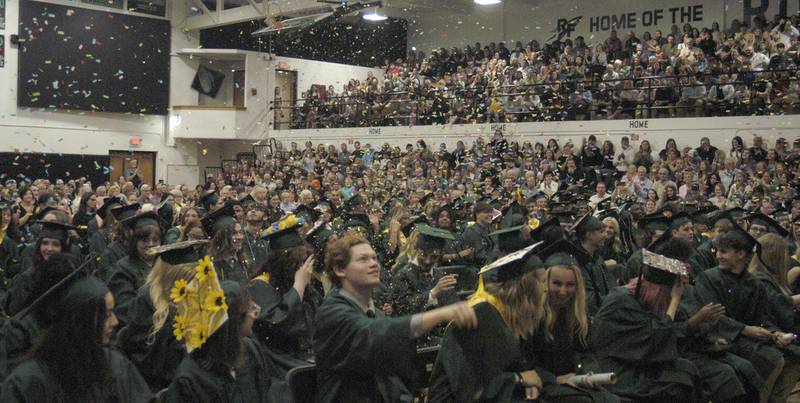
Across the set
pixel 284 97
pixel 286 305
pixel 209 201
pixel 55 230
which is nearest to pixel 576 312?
pixel 286 305

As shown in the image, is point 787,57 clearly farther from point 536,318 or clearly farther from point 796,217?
point 536,318

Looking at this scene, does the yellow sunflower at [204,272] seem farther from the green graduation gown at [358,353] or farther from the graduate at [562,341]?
the graduate at [562,341]

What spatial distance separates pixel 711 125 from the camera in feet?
54.3

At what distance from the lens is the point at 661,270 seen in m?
5.11

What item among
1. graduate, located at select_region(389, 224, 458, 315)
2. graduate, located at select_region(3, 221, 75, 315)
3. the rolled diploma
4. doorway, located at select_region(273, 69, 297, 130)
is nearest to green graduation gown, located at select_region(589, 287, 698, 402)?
the rolled diploma

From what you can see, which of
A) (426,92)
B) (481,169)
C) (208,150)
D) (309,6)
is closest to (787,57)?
(481,169)

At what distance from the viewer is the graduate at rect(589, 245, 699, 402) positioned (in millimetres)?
5086

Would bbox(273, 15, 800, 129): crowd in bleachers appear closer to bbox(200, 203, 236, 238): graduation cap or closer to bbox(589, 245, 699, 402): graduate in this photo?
bbox(200, 203, 236, 238): graduation cap

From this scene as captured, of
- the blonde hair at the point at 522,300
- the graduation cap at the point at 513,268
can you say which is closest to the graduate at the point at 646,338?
the blonde hair at the point at 522,300

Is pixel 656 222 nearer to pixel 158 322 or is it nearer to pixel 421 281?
pixel 421 281

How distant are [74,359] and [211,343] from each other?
591mm

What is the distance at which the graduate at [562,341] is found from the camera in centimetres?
453

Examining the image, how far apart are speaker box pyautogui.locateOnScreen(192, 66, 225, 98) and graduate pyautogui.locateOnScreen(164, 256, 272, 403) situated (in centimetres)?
2528

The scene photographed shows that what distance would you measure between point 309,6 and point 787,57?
42.3 ft
